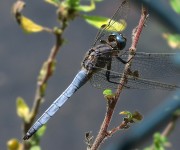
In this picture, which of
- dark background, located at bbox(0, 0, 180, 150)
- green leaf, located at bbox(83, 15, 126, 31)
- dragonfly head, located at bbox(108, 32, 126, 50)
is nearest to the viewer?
green leaf, located at bbox(83, 15, 126, 31)

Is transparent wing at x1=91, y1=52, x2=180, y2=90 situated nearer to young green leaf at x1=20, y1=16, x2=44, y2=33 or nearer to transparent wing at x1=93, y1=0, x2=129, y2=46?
transparent wing at x1=93, y1=0, x2=129, y2=46

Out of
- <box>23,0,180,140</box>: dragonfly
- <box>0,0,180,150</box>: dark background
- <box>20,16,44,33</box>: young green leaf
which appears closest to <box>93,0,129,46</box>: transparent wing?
<box>23,0,180,140</box>: dragonfly

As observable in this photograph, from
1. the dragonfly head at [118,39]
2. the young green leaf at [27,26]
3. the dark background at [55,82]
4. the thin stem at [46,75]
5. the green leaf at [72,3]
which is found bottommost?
the thin stem at [46,75]

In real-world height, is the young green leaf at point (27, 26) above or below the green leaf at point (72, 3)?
below

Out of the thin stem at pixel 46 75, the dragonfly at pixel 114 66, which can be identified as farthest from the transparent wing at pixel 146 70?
the thin stem at pixel 46 75

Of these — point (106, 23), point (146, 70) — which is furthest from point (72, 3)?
point (146, 70)

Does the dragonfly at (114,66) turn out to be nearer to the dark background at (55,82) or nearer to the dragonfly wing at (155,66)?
the dragonfly wing at (155,66)

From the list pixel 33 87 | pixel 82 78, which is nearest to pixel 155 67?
pixel 82 78

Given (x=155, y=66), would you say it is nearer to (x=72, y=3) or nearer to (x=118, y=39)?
(x=118, y=39)
